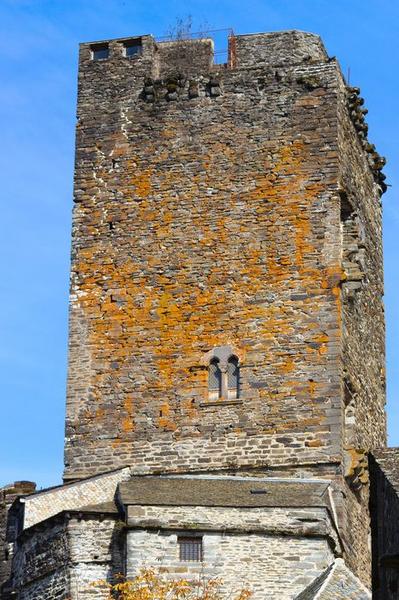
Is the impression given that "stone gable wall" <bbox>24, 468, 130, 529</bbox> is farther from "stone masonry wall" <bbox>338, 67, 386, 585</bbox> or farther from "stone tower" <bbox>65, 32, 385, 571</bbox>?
"stone masonry wall" <bbox>338, 67, 386, 585</bbox>

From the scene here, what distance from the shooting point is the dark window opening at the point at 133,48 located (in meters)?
32.1

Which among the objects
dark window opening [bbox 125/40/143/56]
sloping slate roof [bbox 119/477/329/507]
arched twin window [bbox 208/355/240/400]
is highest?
dark window opening [bbox 125/40/143/56]

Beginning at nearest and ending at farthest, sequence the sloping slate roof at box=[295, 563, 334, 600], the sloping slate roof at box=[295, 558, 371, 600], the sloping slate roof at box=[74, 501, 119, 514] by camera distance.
→ the sloping slate roof at box=[295, 558, 371, 600]
the sloping slate roof at box=[295, 563, 334, 600]
the sloping slate roof at box=[74, 501, 119, 514]

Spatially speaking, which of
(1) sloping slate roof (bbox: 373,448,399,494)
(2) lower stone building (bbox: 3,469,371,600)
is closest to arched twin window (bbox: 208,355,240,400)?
(2) lower stone building (bbox: 3,469,371,600)

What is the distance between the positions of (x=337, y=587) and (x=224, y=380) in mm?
6646

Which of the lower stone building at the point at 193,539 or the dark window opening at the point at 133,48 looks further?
the dark window opening at the point at 133,48

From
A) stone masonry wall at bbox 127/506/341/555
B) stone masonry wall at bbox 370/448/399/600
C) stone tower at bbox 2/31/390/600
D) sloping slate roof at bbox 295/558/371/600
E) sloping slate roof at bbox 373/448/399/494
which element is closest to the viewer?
stone masonry wall at bbox 370/448/399/600

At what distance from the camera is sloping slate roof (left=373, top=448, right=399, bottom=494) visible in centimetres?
2272

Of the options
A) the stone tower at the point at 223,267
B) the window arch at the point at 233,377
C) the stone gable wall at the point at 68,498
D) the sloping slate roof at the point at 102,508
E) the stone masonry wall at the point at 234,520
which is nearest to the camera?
the stone masonry wall at the point at 234,520

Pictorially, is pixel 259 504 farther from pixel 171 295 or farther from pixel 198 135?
pixel 198 135

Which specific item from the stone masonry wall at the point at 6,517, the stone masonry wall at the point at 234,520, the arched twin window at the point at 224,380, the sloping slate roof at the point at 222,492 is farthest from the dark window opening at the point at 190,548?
the stone masonry wall at the point at 6,517

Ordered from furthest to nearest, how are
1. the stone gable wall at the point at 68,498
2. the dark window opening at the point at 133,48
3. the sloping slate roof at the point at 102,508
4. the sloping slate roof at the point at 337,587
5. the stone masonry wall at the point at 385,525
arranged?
the dark window opening at the point at 133,48 → the stone gable wall at the point at 68,498 → the sloping slate roof at the point at 102,508 → the sloping slate roof at the point at 337,587 → the stone masonry wall at the point at 385,525

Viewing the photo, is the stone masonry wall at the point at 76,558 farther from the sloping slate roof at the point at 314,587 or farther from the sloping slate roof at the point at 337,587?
the sloping slate roof at the point at 337,587

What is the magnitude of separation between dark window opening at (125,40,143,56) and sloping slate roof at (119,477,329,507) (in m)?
7.59
